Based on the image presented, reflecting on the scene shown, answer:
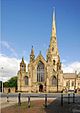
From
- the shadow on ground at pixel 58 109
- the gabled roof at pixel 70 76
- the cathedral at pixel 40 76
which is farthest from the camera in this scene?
the gabled roof at pixel 70 76

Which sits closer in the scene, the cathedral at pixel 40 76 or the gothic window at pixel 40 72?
the cathedral at pixel 40 76

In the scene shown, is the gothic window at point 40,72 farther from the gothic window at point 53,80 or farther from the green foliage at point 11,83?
the green foliage at point 11,83

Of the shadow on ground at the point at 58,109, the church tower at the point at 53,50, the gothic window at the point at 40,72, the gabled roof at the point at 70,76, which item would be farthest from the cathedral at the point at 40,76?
the shadow on ground at the point at 58,109

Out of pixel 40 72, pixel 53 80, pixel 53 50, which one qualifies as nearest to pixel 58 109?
pixel 53 80

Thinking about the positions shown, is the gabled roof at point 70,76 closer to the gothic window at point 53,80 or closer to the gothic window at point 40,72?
the gothic window at point 53,80

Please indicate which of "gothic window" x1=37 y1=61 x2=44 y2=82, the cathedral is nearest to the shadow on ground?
the cathedral

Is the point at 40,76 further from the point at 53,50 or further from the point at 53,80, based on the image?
the point at 53,50

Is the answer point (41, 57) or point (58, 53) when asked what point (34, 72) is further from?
point (58, 53)

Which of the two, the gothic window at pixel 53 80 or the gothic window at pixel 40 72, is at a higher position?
the gothic window at pixel 40 72

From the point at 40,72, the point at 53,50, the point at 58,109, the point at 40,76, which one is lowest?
the point at 58,109

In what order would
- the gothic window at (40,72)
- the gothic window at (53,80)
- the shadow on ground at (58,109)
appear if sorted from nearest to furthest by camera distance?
1. the shadow on ground at (58,109)
2. the gothic window at (53,80)
3. the gothic window at (40,72)

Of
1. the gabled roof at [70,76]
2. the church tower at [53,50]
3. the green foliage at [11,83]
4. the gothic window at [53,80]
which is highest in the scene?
the church tower at [53,50]

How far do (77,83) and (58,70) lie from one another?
34185 millimetres

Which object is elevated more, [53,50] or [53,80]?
[53,50]
